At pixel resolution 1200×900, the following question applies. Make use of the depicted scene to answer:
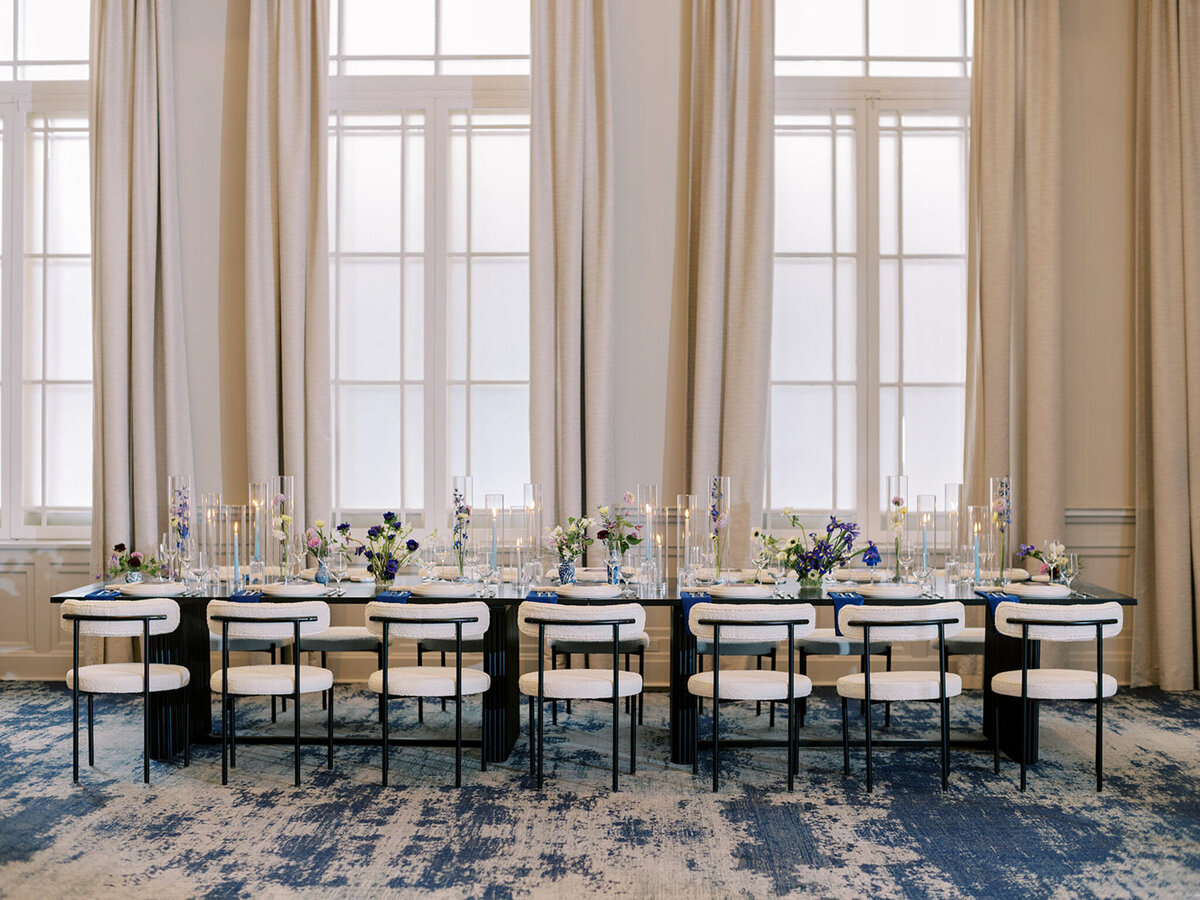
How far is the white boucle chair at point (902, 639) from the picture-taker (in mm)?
4090

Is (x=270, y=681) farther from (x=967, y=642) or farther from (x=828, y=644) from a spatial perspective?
(x=967, y=642)

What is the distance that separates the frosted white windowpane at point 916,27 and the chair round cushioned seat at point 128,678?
5.51 m

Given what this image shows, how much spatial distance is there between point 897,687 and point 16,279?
5.92 metres

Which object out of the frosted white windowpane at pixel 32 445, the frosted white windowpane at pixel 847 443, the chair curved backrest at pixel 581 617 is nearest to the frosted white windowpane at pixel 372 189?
the frosted white windowpane at pixel 32 445

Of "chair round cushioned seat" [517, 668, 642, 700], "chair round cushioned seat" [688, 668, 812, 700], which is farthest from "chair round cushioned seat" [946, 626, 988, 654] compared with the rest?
"chair round cushioned seat" [517, 668, 642, 700]

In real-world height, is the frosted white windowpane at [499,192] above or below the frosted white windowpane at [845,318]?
above

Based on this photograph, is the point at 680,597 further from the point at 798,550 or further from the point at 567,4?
the point at 567,4

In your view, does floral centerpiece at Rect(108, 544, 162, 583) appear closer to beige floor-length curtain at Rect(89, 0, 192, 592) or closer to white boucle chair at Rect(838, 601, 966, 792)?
beige floor-length curtain at Rect(89, 0, 192, 592)

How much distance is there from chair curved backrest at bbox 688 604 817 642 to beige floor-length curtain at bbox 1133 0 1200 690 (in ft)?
10.5

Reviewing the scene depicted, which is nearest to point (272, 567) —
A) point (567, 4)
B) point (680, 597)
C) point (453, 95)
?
point (680, 597)

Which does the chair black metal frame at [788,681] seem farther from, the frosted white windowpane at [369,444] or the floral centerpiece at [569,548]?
the frosted white windowpane at [369,444]

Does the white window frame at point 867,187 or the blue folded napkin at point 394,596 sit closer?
the blue folded napkin at point 394,596

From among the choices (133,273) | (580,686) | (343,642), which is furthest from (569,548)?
(133,273)

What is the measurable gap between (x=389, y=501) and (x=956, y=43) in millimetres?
4714
